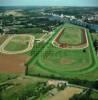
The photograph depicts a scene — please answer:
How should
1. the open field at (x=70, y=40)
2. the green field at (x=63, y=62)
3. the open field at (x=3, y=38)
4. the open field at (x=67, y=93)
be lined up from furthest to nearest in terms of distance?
the open field at (x=3, y=38), the open field at (x=70, y=40), the green field at (x=63, y=62), the open field at (x=67, y=93)

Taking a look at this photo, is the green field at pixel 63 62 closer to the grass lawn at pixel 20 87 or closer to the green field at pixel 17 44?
the grass lawn at pixel 20 87

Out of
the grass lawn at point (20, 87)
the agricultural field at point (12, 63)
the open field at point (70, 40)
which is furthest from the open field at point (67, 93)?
the open field at point (70, 40)

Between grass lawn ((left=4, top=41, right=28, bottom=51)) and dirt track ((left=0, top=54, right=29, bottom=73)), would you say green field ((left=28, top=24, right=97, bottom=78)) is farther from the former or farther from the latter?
grass lawn ((left=4, top=41, right=28, bottom=51))

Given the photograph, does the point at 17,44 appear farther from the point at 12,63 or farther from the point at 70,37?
the point at 12,63

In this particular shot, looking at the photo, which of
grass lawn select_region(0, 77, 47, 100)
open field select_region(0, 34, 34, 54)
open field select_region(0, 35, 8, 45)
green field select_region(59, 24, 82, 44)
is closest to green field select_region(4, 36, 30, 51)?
open field select_region(0, 34, 34, 54)

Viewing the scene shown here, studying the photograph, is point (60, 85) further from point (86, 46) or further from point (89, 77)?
point (86, 46)

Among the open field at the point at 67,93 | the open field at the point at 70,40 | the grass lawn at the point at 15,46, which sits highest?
the open field at the point at 70,40
